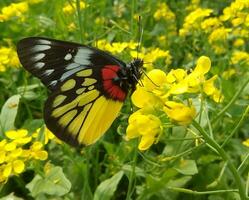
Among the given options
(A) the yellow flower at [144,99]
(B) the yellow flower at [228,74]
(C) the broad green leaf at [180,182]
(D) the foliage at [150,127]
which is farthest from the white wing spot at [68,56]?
(B) the yellow flower at [228,74]

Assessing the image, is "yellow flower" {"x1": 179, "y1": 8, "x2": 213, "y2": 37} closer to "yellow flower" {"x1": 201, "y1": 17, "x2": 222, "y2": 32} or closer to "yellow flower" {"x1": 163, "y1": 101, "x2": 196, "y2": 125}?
"yellow flower" {"x1": 201, "y1": 17, "x2": 222, "y2": 32}

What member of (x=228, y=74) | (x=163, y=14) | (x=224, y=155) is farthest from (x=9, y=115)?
(x=163, y=14)

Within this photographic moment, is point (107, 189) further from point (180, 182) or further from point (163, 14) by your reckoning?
point (163, 14)

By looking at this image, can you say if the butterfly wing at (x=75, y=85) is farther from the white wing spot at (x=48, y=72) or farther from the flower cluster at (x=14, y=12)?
the flower cluster at (x=14, y=12)

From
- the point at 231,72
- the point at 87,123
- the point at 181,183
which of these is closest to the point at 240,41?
the point at 231,72

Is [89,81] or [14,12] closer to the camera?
[89,81]

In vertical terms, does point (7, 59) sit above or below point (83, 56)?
below

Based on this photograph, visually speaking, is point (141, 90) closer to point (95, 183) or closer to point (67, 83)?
point (67, 83)
